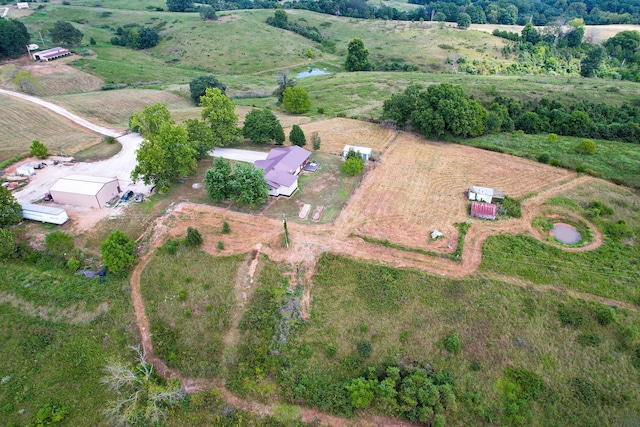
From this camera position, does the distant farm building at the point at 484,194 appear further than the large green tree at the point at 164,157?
Yes

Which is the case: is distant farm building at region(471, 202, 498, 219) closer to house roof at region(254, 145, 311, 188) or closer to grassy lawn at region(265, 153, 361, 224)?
grassy lawn at region(265, 153, 361, 224)

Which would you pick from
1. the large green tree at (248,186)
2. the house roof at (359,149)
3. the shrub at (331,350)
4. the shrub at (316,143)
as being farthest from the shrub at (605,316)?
the shrub at (316,143)

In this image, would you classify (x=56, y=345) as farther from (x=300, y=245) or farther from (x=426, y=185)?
(x=426, y=185)

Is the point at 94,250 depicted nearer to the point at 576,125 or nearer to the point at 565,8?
the point at 576,125

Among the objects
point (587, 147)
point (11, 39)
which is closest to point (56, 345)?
point (587, 147)

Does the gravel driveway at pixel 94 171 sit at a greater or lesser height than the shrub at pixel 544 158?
lesser

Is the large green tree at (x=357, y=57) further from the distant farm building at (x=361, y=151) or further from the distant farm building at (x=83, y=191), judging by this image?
the distant farm building at (x=83, y=191)
